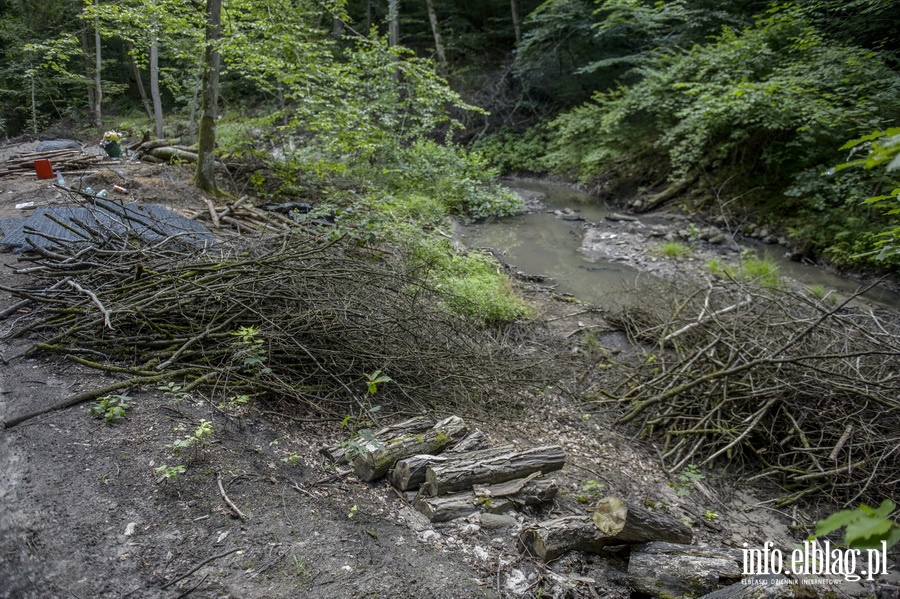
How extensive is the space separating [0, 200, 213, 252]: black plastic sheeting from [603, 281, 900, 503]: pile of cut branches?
16.3 feet

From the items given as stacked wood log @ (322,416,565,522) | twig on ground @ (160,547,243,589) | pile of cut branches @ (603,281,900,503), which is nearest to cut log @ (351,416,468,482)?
stacked wood log @ (322,416,565,522)

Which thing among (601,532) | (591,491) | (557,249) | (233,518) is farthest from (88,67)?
(601,532)

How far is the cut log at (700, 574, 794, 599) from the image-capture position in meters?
2.18

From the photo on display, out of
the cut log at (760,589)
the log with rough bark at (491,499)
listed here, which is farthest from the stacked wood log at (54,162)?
the cut log at (760,589)

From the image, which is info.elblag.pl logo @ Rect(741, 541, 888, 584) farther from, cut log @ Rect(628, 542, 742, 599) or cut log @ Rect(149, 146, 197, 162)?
cut log @ Rect(149, 146, 197, 162)

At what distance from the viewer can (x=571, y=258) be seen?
→ 35.4ft

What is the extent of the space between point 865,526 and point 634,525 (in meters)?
1.97

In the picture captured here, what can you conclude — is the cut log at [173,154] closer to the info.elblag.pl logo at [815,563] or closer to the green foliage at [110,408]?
the green foliage at [110,408]

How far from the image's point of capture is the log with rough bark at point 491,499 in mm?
2871

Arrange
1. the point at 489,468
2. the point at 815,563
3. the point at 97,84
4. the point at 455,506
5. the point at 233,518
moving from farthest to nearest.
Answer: the point at 97,84 → the point at 489,468 → the point at 455,506 → the point at 815,563 → the point at 233,518

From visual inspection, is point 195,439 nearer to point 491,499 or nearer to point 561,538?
point 491,499

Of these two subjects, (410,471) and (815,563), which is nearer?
(815,563)

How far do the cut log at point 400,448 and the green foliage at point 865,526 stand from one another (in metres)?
2.34

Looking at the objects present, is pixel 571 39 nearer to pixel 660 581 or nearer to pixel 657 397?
pixel 657 397
